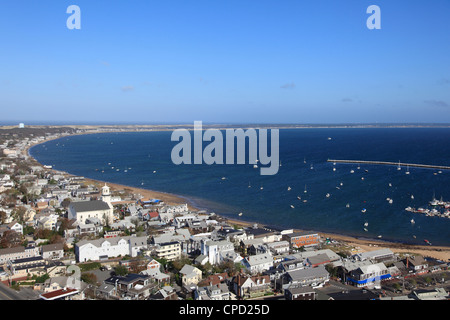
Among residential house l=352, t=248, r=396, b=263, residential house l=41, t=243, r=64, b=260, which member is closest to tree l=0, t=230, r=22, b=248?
residential house l=41, t=243, r=64, b=260

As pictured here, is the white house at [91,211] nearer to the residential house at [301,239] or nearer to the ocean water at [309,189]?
the ocean water at [309,189]

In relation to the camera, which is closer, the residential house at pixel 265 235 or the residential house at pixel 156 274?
the residential house at pixel 156 274

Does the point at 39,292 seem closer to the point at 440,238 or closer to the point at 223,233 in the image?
the point at 223,233

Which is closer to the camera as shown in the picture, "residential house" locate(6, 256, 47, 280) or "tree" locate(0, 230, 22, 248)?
"residential house" locate(6, 256, 47, 280)

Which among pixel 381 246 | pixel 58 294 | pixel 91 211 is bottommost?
pixel 381 246

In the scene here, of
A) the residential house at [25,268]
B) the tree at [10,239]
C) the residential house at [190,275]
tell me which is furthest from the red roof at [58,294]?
the tree at [10,239]

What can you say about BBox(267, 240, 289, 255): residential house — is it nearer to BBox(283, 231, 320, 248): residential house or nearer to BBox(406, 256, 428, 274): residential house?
BBox(283, 231, 320, 248): residential house

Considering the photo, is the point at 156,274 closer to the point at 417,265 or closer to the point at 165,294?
the point at 165,294

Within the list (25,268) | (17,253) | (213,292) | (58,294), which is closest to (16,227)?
(17,253)
